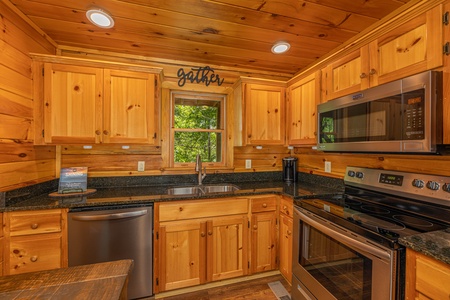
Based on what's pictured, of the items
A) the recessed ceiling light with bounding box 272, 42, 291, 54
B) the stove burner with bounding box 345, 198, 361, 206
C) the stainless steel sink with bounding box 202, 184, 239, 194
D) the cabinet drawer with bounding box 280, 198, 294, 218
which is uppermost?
the recessed ceiling light with bounding box 272, 42, 291, 54

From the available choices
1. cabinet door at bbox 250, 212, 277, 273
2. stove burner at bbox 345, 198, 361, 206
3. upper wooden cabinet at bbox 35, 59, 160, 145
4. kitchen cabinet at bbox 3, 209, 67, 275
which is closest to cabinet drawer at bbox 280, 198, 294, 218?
cabinet door at bbox 250, 212, 277, 273

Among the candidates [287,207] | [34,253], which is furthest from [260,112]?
[34,253]

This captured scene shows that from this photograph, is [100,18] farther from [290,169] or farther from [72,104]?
[290,169]

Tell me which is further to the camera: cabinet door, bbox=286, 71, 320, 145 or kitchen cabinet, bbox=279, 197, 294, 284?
cabinet door, bbox=286, 71, 320, 145

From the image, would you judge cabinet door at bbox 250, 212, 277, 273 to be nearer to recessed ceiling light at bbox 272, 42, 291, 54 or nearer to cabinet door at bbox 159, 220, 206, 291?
cabinet door at bbox 159, 220, 206, 291

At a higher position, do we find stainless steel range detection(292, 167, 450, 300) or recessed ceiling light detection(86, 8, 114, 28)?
recessed ceiling light detection(86, 8, 114, 28)

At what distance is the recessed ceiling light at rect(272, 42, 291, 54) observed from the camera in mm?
2033

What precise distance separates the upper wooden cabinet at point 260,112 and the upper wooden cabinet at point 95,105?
0.91 meters

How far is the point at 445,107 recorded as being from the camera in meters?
1.08

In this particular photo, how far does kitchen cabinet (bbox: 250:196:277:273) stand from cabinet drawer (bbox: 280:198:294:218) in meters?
0.07

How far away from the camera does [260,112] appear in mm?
2346

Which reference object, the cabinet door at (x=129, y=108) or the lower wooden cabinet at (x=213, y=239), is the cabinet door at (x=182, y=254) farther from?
→ the cabinet door at (x=129, y=108)

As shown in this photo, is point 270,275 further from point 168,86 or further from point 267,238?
point 168,86

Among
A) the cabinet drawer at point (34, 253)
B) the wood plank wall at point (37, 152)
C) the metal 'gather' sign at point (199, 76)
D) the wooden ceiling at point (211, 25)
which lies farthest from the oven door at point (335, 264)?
the cabinet drawer at point (34, 253)
